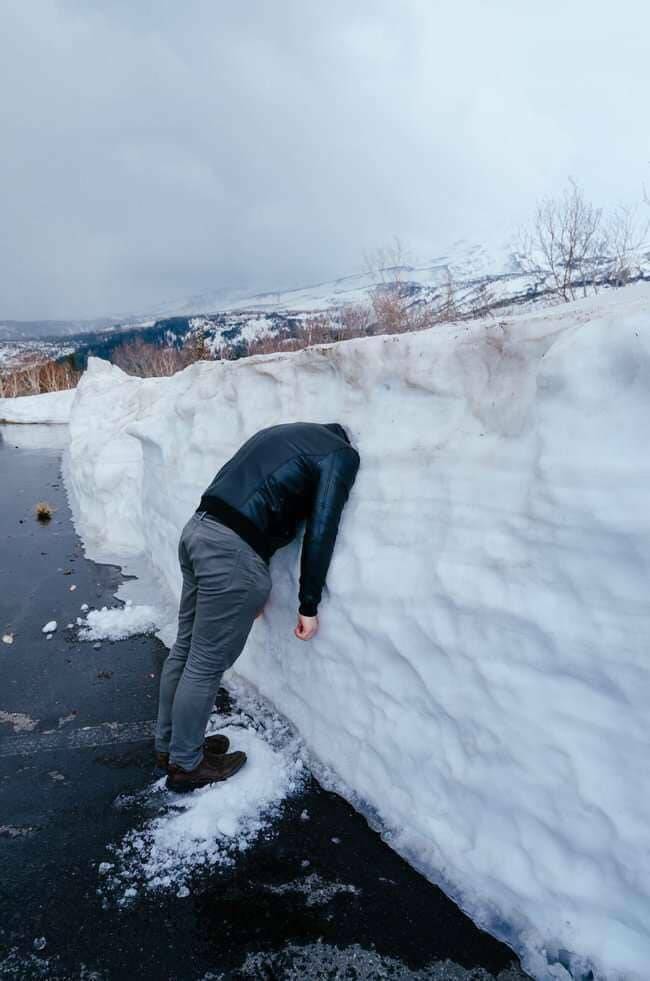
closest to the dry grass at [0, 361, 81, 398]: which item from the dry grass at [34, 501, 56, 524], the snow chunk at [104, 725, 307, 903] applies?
the dry grass at [34, 501, 56, 524]

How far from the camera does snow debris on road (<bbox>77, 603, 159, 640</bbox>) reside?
4.46 meters

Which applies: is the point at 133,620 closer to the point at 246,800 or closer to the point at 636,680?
the point at 246,800

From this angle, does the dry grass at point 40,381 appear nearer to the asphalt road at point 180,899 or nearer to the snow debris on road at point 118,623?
the snow debris on road at point 118,623

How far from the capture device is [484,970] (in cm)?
183

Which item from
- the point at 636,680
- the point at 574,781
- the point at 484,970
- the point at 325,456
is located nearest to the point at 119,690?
the point at 325,456

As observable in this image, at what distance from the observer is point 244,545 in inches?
97.4

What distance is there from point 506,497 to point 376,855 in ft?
5.30

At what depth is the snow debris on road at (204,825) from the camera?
7.24ft

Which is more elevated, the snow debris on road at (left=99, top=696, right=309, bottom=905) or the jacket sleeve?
the jacket sleeve

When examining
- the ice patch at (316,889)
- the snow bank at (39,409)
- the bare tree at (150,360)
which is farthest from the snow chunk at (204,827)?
the bare tree at (150,360)

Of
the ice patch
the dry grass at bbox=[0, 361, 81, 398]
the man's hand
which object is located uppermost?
the dry grass at bbox=[0, 361, 81, 398]

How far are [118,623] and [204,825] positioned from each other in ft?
8.23

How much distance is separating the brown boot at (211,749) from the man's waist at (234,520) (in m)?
1.17

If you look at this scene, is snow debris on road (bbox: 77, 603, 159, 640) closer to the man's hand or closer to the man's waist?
the man's hand
